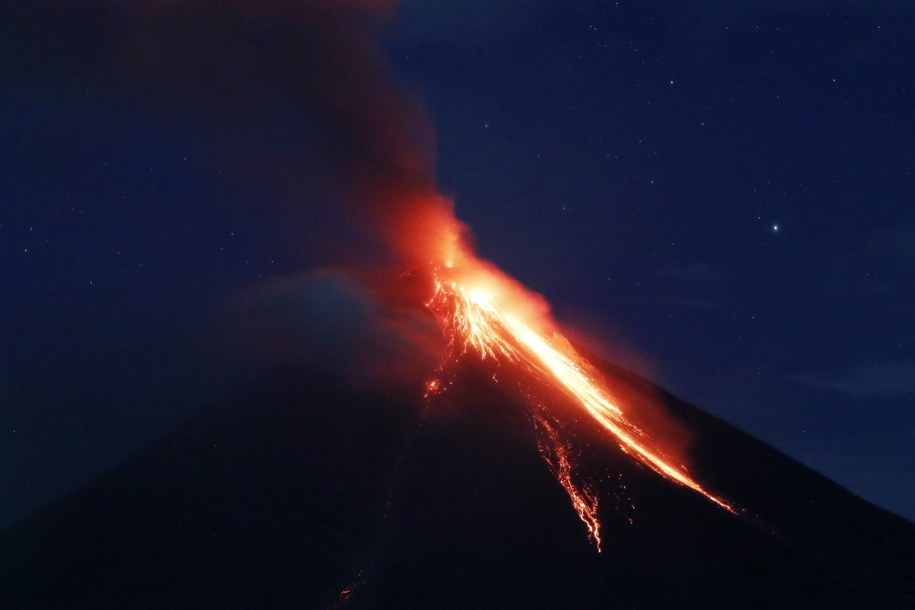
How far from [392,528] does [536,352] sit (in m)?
19.0

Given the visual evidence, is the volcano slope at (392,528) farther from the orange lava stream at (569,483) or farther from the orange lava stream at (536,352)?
the orange lava stream at (536,352)

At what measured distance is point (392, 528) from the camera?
84.9ft

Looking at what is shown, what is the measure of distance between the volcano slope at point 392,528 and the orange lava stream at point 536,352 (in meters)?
2.20

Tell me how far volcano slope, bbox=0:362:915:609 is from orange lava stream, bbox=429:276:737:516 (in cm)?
220

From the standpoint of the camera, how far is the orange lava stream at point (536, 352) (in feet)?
117

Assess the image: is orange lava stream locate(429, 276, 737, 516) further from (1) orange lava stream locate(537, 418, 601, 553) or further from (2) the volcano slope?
(1) orange lava stream locate(537, 418, 601, 553)

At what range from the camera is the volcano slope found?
2366 centimetres

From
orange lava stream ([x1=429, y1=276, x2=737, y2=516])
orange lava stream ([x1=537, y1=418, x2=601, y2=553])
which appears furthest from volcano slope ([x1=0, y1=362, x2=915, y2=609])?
orange lava stream ([x1=429, y1=276, x2=737, y2=516])

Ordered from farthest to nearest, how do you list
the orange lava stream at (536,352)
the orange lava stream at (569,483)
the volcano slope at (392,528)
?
the orange lava stream at (536,352) → the orange lava stream at (569,483) → the volcano slope at (392,528)

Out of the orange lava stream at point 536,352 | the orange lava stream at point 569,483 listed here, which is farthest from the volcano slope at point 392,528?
the orange lava stream at point 536,352

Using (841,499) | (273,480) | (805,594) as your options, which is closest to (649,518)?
(805,594)

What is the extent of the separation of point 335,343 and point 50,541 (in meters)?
13.5

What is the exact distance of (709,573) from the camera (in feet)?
88.3

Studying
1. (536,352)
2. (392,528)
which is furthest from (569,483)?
(536,352)
